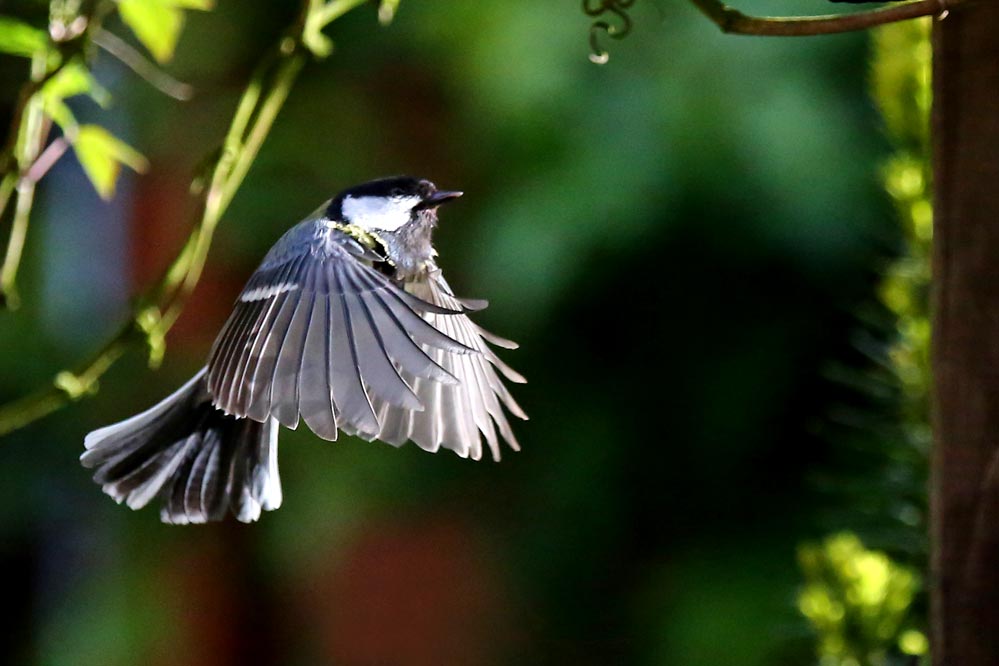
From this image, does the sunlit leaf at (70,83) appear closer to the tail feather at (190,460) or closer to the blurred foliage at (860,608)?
the tail feather at (190,460)

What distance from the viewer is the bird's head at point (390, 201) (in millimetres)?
611

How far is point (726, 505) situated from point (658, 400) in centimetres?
17

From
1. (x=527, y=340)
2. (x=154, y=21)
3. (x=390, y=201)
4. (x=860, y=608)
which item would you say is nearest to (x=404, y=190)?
(x=390, y=201)

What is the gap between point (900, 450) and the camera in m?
0.82

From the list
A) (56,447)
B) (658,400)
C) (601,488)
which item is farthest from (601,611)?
(56,447)

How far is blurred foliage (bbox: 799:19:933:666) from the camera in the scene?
76 cm

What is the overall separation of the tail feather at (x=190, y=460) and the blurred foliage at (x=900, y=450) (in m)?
0.37

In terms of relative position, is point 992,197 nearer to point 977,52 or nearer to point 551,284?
point 977,52

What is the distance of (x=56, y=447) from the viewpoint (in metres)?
1.97

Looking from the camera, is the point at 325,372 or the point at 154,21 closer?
the point at 325,372

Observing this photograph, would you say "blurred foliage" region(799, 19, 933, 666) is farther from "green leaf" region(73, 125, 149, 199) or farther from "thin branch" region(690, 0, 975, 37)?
"green leaf" region(73, 125, 149, 199)

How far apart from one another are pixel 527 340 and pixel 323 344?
1.15 meters

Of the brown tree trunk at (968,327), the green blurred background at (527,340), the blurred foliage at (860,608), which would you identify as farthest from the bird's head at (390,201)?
the green blurred background at (527,340)

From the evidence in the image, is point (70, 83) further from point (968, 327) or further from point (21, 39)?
point (968, 327)
